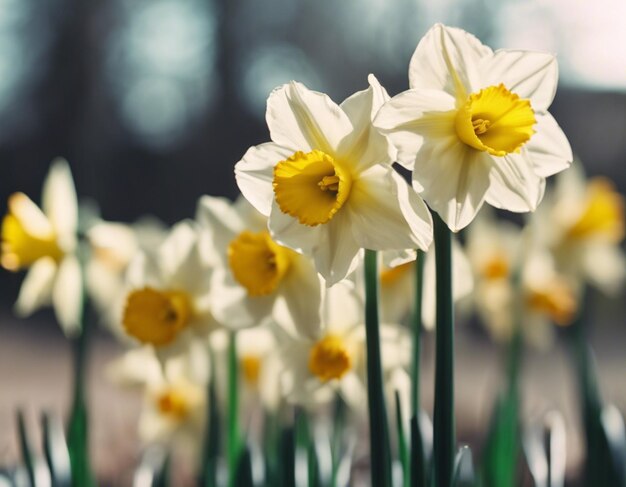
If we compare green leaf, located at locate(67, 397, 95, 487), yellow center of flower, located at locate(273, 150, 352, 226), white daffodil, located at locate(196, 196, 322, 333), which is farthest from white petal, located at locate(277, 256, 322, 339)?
green leaf, located at locate(67, 397, 95, 487)

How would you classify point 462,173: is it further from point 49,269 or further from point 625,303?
point 625,303

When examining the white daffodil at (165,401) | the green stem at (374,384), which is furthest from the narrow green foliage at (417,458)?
the white daffodil at (165,401)

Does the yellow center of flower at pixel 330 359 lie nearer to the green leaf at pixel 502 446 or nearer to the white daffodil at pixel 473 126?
the green leaf at pixel 502 446

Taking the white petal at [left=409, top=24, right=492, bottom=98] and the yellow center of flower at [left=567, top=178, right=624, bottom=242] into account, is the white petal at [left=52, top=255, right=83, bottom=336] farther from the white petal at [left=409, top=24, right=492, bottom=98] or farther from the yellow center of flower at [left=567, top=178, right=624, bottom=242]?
the yellow center of flower at [left=567, top=178, right=624, bottom=242]

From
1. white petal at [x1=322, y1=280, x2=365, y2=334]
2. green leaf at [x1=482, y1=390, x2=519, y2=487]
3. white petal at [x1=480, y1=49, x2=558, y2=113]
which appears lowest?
green leaf at [x1=482, y1=390, x2=519, y2=487]

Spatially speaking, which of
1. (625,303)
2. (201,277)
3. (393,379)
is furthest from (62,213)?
(625,303)

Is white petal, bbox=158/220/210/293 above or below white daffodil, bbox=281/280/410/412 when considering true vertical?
above
